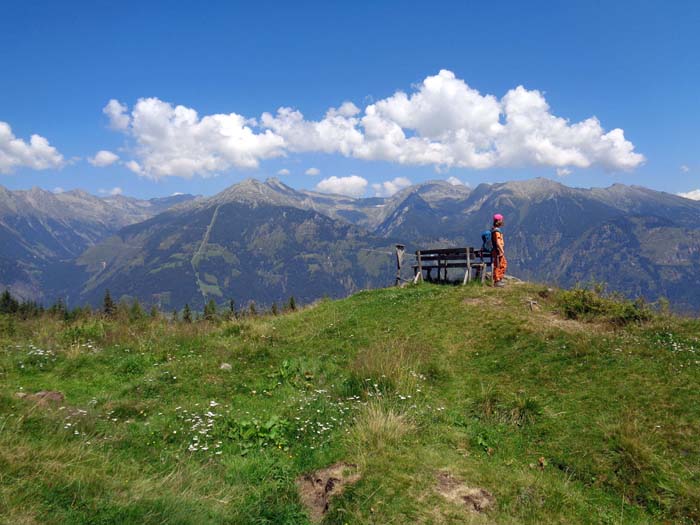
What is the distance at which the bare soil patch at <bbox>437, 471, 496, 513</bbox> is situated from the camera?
21.4 ft

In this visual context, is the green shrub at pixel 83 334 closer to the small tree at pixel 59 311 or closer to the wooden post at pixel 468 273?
the small tree at pixel 59 311

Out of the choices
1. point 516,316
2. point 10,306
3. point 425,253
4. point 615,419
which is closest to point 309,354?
point 516,316

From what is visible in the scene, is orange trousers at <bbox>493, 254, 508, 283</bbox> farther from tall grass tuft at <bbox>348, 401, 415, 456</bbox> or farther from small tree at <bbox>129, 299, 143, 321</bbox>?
small tree at <bbox>129, 299, 143, 321</bbox>

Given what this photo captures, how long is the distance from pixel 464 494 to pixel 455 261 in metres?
19.8

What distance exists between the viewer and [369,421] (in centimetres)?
846

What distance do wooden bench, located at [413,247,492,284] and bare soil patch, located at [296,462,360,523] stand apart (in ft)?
55.8

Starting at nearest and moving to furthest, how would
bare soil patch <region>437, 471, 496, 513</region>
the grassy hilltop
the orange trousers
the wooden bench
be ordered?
the grassy hilltop
bare soil patch <region>437, 471, 496, 513</region>
the orange trousers
the wooden bench

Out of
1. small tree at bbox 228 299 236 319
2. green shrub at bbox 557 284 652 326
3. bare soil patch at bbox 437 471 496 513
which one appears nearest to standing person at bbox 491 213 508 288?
green shrub at bbox 557 284 652 326

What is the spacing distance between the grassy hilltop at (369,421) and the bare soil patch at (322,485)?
0.16 m

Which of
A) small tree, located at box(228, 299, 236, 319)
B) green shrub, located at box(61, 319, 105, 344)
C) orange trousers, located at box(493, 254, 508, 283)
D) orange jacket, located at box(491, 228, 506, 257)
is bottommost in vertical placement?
small tree, located at box(228, 299, 236, 319)

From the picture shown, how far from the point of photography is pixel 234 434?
A: 28.8 ft

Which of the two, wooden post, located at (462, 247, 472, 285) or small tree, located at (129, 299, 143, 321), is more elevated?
wooden post, located at (462, 247, 472, 285)

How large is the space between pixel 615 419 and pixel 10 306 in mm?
96787

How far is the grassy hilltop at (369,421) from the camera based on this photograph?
611 centimetres
